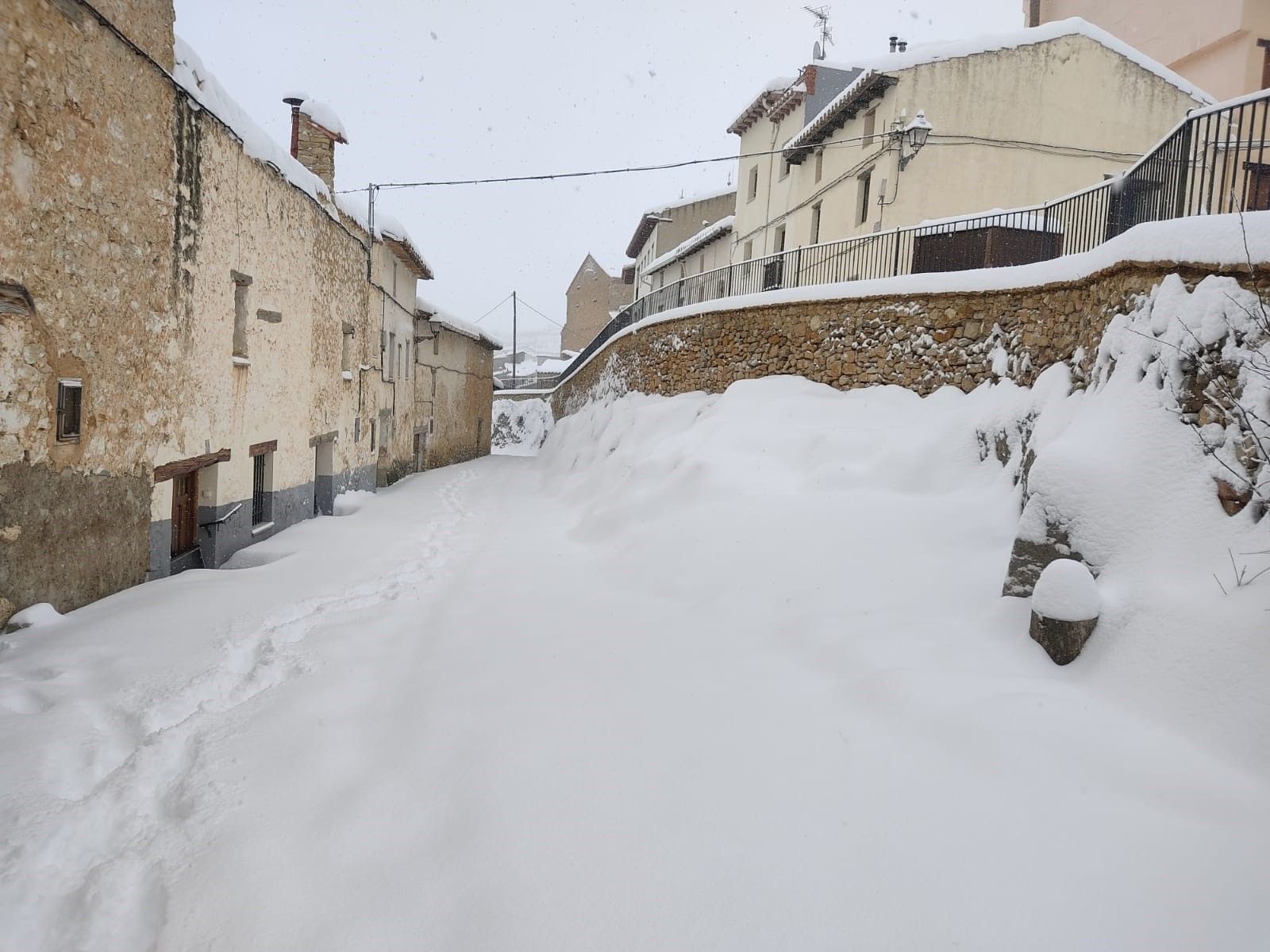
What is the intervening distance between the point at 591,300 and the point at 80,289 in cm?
5362

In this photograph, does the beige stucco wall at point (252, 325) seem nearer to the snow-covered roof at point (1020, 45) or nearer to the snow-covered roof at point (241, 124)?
the snow-covered roof at point (241, 124)

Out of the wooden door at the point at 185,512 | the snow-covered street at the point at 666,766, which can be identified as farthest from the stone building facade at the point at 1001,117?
the wooden door at the point at 185,512

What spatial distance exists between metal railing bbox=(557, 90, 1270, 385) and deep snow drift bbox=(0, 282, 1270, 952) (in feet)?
6.74

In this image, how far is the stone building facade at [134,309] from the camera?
4961 mm

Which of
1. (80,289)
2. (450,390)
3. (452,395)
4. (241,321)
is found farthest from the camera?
(452,395)

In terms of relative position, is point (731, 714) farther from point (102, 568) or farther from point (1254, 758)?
point (102, 568)

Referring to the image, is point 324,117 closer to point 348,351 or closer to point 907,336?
point 348,351

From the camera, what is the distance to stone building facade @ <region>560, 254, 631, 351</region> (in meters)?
56.5

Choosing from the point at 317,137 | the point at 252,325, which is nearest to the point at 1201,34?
the point at 317,137

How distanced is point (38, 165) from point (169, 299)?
6.19 feet

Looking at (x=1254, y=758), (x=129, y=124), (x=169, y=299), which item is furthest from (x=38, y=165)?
(x=1254, y=758)

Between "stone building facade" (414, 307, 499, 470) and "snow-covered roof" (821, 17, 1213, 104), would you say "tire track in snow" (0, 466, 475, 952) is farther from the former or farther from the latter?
"snow-covered roof" (821, 17, 1213, 104)

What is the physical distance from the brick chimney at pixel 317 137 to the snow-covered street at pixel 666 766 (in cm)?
926

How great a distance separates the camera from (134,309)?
6.24 m
